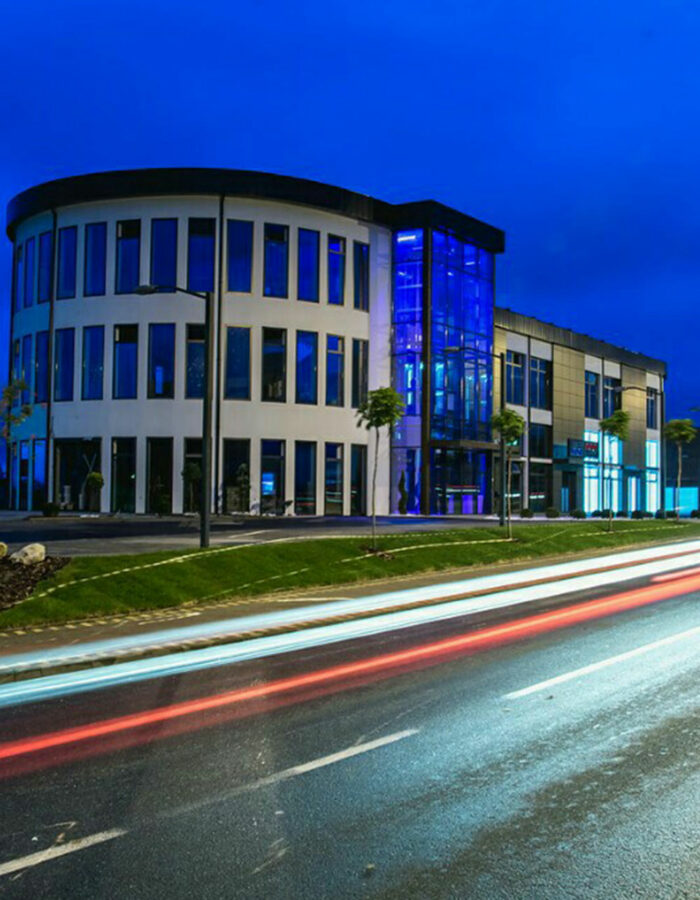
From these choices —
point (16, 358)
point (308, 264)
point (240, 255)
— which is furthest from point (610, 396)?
point (16, 358)

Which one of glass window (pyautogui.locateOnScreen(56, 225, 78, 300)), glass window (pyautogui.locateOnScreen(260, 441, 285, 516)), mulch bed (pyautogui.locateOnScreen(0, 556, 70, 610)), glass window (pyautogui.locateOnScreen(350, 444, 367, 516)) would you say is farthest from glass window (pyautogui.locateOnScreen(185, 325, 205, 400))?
mulch bed (pyautogui.locateOnScreen(0, 556, 70, 610))

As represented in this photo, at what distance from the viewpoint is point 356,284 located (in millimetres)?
46094

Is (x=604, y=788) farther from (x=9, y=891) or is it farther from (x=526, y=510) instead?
(x=526, y=510)

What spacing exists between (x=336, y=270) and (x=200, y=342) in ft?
27.4

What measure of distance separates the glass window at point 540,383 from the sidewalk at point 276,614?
126 feet

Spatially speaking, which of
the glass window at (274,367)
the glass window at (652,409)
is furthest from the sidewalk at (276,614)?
the glass window at (652,409)

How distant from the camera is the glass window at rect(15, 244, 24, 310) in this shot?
4716 centimetres

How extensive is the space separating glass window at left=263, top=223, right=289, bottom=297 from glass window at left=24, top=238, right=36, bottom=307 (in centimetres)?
1282

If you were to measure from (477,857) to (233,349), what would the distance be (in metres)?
39.2

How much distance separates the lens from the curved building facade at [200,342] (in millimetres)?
41969

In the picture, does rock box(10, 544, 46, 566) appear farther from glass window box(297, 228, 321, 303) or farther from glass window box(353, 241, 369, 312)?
glass window box(353, 241, 369, 312)

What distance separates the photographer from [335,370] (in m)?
45.0

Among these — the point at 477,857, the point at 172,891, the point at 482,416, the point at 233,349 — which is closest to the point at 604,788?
the point at 477,857

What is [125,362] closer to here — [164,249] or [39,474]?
[164,249]
